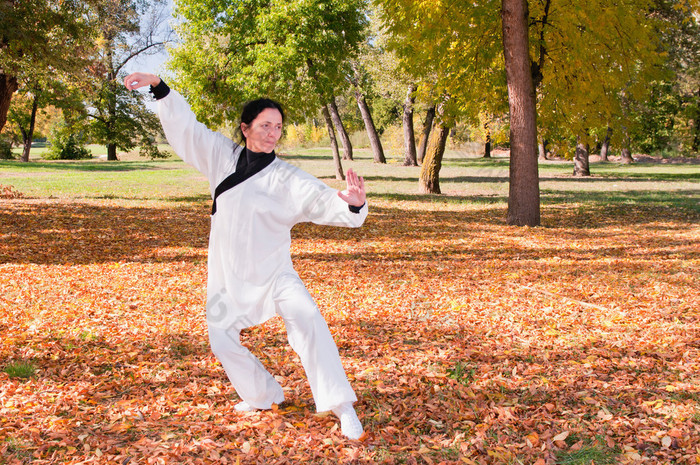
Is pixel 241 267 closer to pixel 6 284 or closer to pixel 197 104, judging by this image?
pixel 6 284

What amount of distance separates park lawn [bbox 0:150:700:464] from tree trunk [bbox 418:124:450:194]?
22.9ft

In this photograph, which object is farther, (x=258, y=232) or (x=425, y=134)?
(x=425, y=134)

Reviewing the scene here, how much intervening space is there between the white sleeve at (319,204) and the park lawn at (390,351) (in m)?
1.47

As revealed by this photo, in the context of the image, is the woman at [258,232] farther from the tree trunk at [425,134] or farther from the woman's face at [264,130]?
the tree trunk at [425,134]

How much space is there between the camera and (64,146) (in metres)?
50.6

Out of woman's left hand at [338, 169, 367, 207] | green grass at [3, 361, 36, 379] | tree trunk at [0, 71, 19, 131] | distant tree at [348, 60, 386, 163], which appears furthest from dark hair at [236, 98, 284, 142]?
distant tree at [348, 60, 386, 163]

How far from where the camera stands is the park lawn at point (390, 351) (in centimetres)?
396

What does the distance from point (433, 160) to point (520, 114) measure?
23.2 ft

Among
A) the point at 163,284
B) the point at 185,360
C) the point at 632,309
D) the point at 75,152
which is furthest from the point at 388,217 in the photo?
the point at 75,152

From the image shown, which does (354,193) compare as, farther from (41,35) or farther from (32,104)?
(32,104)

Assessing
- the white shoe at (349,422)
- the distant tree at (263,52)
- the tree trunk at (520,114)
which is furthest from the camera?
the distant tree at (263,52)

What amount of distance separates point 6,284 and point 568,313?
24.1ft

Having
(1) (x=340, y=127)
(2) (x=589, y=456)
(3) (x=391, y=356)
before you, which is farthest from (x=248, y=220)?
(1) (x=340, y=127)

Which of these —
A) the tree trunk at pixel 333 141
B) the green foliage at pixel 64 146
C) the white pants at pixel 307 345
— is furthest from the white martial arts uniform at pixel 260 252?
the green foliage at pixel 64 146
